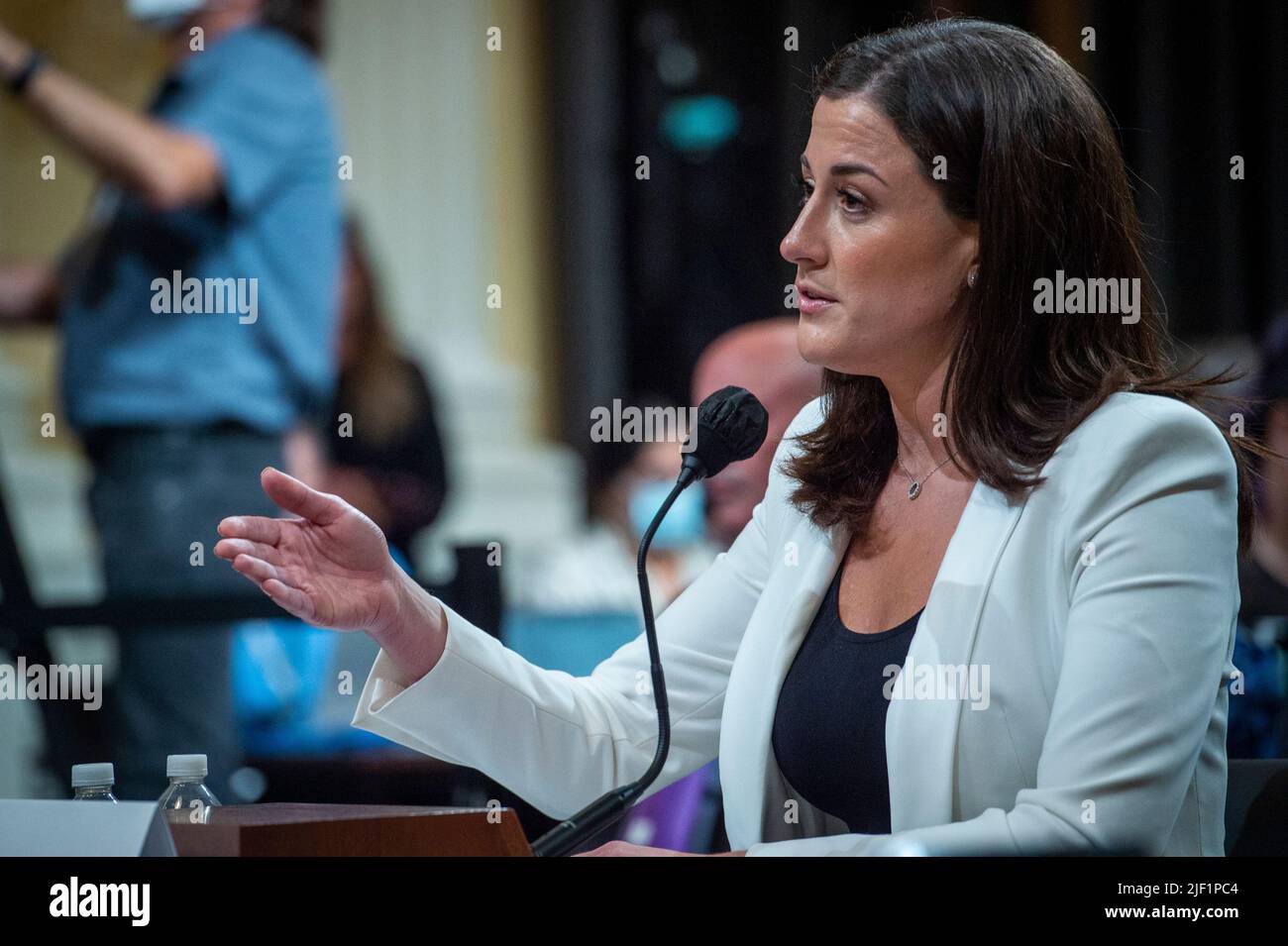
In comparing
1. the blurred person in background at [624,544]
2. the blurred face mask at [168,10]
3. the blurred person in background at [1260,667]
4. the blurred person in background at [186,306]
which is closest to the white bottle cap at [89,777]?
the blurred person in background at [1260,667]

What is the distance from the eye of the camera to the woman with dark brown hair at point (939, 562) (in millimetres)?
1232

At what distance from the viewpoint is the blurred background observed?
12.7 feet

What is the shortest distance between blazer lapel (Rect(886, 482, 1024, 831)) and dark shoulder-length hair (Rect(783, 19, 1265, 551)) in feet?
0.16

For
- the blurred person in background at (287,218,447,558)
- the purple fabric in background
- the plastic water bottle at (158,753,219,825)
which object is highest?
the blurred person in background at (287,218,447,558)

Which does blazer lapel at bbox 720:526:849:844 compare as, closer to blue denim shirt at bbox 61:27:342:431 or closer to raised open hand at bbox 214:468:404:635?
raised open hand at bbox 214:468:404:635

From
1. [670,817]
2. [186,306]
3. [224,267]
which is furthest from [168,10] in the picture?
[670,817]

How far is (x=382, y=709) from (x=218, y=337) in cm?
159

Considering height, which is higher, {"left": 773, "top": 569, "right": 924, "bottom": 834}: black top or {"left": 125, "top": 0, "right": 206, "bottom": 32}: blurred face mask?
{"left": 125, "top": 0, "right": 206, "bottom": 32}: blurred face mask

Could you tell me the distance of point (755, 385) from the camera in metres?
2.39

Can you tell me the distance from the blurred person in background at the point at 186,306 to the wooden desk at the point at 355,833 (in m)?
1.55

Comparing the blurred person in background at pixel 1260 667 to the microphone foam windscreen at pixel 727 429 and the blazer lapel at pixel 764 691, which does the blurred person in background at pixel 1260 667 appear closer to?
the blazer lapel at pixel 764 691

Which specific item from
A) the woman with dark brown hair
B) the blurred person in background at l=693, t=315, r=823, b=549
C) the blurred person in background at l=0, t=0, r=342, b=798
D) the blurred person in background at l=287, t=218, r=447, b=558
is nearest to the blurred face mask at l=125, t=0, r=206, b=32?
the blurred person in background at l=0, t=0, r=342, b=798

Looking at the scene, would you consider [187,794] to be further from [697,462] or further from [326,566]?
[697,462]

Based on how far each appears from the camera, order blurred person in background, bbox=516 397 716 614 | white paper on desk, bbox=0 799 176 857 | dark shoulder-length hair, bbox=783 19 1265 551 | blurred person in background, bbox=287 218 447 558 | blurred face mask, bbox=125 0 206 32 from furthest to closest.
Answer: blurred person in background, bbox=516 397 716 614
blurred person in background, bbox=287 218 447 558
blurred face mask, bbox=125 0 206 32
dark shoulder-length hair, bbox=783 19 1265 551
white paper on desk, bbox=0 799 176 857
